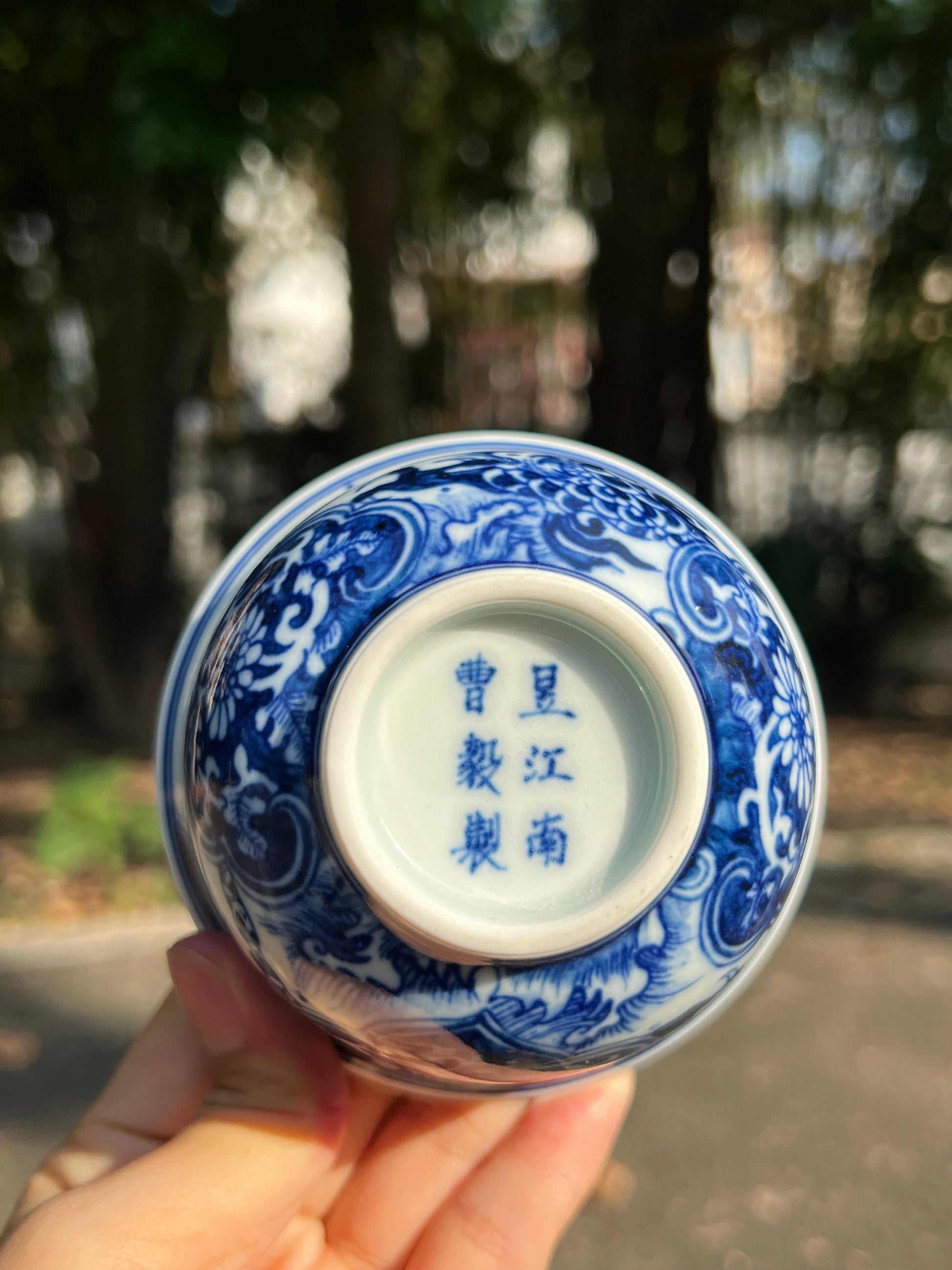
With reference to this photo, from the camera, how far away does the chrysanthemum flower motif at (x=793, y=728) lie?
3.81ft

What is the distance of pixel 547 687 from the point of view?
109 centimetres

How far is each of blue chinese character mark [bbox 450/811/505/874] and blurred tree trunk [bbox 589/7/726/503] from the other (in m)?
4.08

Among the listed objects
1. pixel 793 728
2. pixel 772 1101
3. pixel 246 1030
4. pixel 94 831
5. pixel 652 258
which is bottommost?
pixel 772 1101

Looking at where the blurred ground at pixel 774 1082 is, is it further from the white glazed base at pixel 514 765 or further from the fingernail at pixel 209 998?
the white glazed base at pixel 514 765

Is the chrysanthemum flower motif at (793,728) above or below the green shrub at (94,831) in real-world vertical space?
above

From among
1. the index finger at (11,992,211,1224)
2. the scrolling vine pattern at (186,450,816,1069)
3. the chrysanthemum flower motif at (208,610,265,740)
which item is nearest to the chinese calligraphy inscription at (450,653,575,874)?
the scrolling vine pattern at (186,450,816,1069)

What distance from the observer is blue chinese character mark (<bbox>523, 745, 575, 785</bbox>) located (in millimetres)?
1080

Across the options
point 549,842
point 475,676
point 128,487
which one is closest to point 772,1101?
point 549,842

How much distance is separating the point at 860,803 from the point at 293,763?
380 centimetres

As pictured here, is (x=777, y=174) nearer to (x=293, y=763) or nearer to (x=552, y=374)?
(x=552, y=374)

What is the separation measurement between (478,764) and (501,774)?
0.08ft

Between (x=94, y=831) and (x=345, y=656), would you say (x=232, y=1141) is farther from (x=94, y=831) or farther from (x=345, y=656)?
(x=94, y=831)

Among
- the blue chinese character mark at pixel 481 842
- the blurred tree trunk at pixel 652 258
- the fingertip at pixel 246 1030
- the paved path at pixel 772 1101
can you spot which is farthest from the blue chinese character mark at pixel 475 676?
the blurred tree trunk at pixel 652 258

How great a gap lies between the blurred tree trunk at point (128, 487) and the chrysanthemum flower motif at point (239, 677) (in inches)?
132
